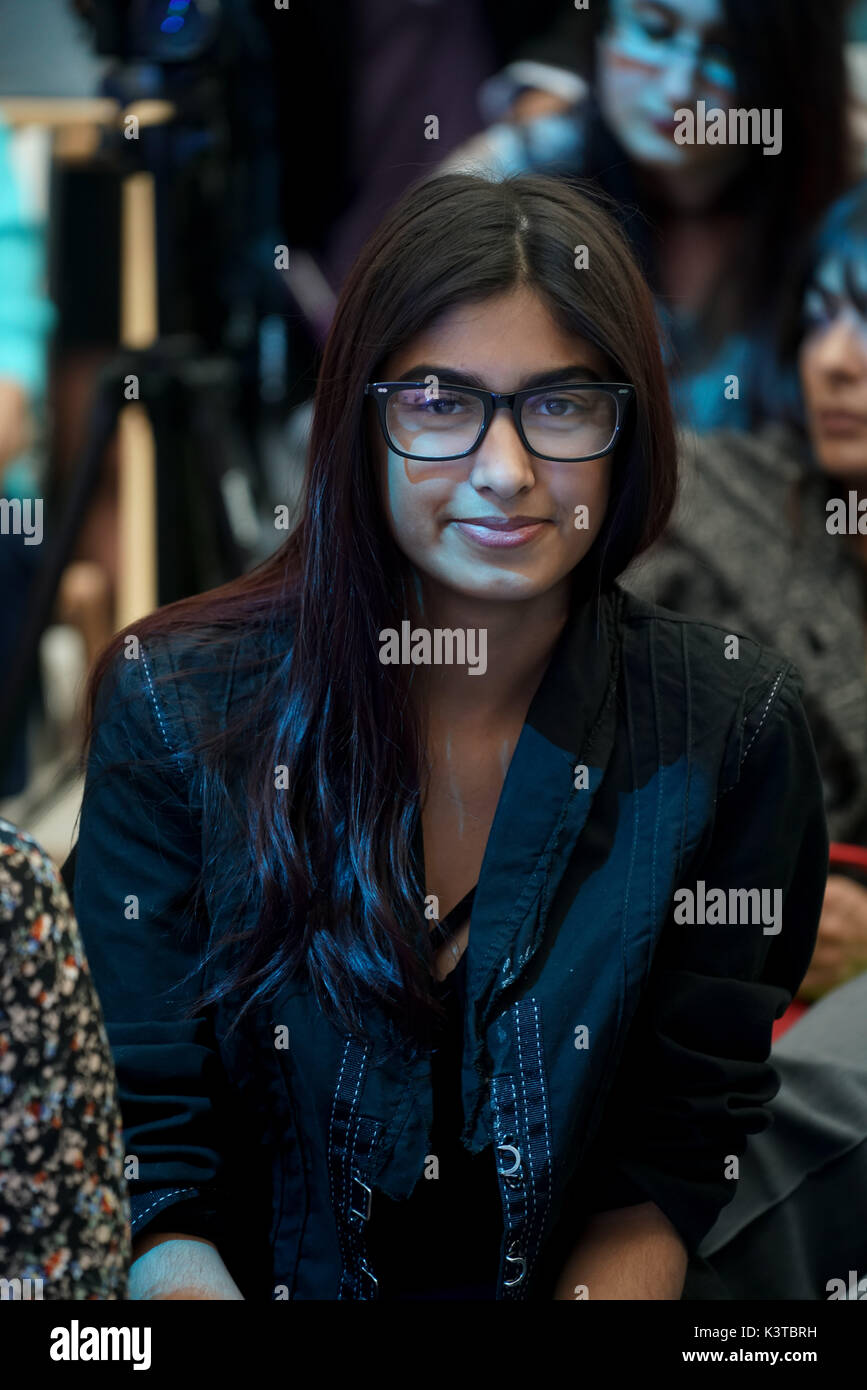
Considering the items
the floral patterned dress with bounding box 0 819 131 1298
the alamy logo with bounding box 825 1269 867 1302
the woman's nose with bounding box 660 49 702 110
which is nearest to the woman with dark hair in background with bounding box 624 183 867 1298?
the woman's nose with bounding box 660 49 702 110

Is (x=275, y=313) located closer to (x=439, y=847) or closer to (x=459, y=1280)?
(x=439, y=847)

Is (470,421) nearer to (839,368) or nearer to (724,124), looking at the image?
(839,368)

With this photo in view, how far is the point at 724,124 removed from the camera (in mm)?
2180

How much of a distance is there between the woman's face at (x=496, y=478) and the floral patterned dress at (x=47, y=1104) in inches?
15.2

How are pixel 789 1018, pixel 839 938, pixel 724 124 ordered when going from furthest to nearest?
1. pixel 724 124
2. pixel 839 938
3. pixel 789 1018

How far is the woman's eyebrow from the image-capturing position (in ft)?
3.20

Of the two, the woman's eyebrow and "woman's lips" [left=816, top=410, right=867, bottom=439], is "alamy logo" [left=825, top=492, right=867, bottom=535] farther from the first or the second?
the woman's eyebrow

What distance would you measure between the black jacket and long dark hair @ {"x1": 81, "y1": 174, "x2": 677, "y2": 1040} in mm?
27

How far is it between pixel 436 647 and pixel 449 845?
0.48 ft

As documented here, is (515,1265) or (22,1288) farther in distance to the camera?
(515,1265)

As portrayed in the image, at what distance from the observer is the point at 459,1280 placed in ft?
3.49

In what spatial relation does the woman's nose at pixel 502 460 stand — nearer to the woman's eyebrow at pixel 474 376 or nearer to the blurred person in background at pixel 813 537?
the woman's eyebrow at pixel 474 376
